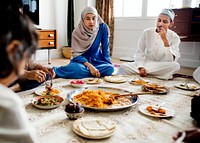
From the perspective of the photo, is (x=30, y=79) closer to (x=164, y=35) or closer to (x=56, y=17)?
(x=164, y=35)

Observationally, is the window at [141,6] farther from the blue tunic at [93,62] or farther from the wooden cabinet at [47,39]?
the blue tunic at [93,62]

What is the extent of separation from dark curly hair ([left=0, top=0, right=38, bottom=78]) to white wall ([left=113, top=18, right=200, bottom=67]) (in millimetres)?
4214

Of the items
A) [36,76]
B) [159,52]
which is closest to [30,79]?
[36,76]

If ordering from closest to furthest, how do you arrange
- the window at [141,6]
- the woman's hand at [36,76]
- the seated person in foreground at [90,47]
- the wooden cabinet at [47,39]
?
1. the woman's hand at [36,76]
2. the seated person in foreground at [90,47]
3. the wooden cabinet at [47,39]
4. the window at [141,6]

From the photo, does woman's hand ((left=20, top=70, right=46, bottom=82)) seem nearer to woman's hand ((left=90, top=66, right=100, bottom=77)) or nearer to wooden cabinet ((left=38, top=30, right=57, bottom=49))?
woman's hand ((left=90, top=66, right=100, bottom=77))

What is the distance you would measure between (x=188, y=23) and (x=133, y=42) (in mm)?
1561

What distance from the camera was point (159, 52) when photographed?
2881mm

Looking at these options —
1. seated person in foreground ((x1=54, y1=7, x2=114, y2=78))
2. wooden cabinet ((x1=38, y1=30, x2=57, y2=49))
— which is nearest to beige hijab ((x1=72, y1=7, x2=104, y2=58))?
seated person in foreground ((x1=54, y1=7, x2=114, y2=78))

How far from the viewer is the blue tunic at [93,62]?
2596 millimetres

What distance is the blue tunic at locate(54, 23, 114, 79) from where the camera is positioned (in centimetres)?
260

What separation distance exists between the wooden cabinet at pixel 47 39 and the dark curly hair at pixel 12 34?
3.78 metres

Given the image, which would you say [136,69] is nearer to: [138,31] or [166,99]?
[166,99]

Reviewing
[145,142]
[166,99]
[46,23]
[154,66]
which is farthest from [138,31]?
[145,142]

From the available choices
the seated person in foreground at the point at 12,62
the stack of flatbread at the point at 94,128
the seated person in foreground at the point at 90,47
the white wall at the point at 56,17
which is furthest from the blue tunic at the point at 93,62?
the white wall at the point at 56,17
